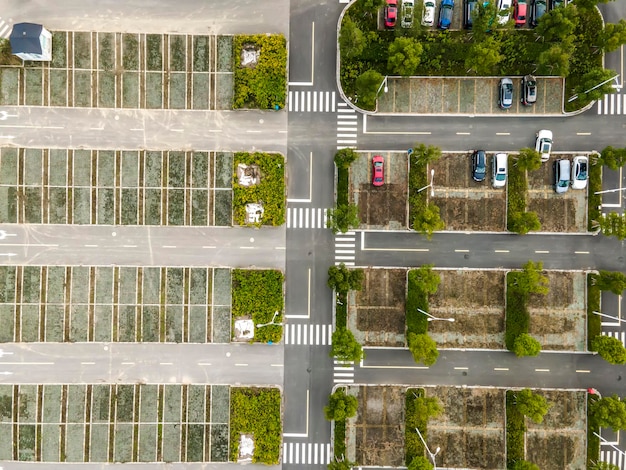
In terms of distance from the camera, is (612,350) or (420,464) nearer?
(612,350)

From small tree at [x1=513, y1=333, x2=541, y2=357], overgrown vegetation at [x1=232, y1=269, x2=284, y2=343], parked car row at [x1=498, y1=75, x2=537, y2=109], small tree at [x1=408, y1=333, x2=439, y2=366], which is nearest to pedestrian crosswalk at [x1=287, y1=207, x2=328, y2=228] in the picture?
overgrown vegetation at [x1=232, y1=269, x2=284, y2=343]

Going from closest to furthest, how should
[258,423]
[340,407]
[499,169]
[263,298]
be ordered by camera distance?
[340,407] → [499,169] → [258,423] → [263,298]

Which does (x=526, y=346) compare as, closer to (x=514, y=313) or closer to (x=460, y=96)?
(x=514, y=313)

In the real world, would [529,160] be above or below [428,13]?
below

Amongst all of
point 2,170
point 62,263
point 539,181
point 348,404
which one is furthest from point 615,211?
point 2,170

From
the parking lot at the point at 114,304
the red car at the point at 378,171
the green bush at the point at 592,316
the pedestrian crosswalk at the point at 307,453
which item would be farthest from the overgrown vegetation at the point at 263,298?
the green bush at the point at 592,316

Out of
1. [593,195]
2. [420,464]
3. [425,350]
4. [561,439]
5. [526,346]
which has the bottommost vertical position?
[420,464]

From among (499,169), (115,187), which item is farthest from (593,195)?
(115,187)
